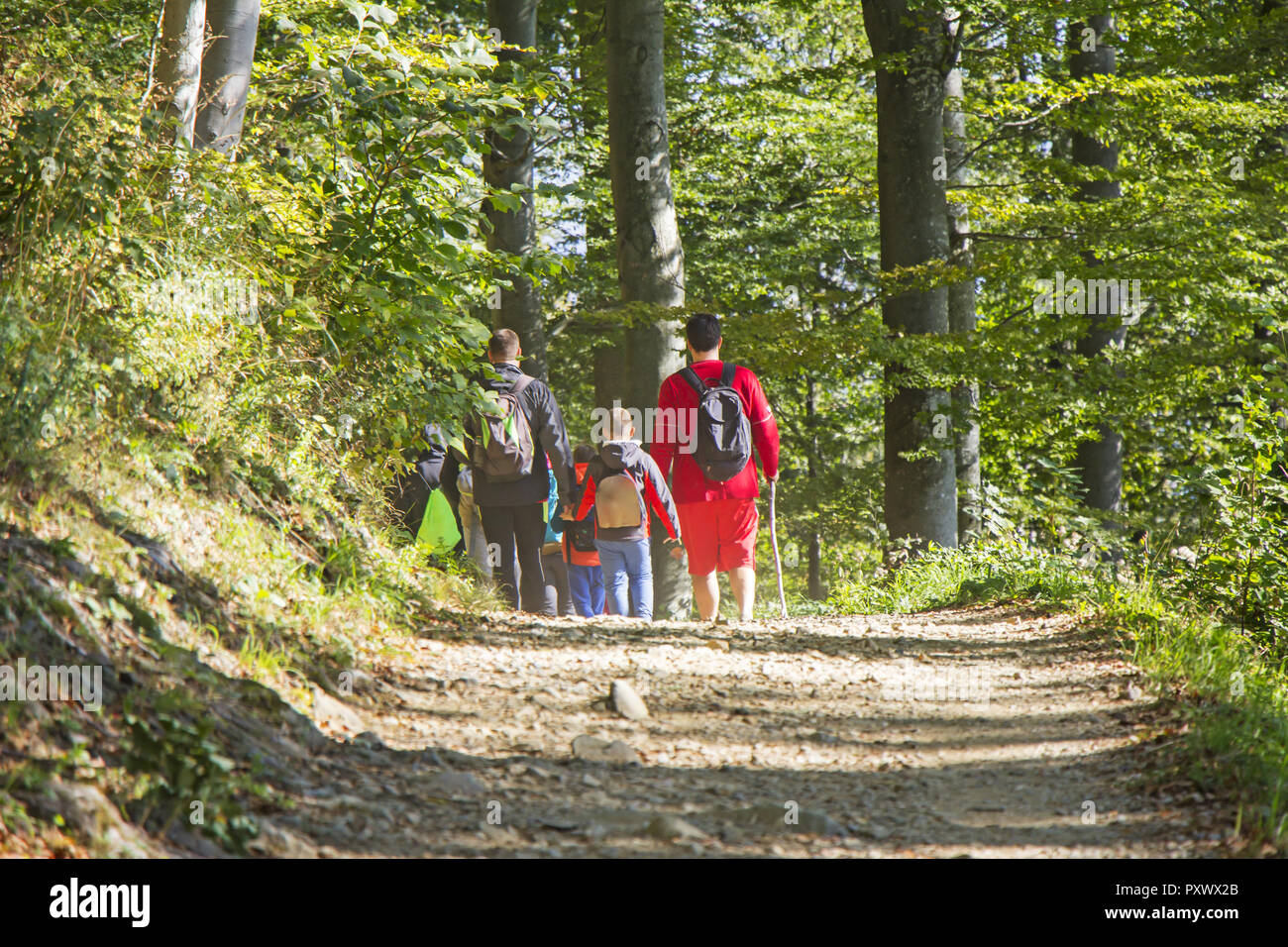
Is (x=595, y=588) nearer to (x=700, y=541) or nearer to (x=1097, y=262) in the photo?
(x=700, y=541)

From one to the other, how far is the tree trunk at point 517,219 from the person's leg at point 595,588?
8.38 feet

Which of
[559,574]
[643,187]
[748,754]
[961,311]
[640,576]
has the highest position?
[643,187]

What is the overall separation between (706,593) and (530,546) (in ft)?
4.32

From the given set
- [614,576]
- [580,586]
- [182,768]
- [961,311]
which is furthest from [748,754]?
[961,311]

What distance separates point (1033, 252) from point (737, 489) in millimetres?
5232

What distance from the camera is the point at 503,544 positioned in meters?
7.70

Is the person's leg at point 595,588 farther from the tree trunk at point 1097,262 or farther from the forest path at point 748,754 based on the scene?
the tree trunk at point 1097,262

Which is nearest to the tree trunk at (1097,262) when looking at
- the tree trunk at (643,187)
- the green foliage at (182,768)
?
the tree trunk at (643,187)

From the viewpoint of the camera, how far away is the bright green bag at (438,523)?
24.3 ft

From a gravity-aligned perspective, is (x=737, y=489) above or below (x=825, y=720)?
above

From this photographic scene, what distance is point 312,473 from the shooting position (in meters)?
5.52
